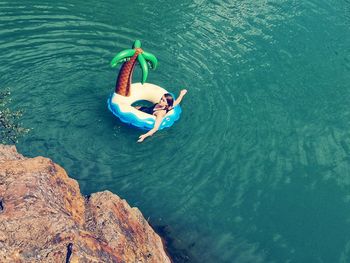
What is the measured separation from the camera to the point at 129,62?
12516 millimetres

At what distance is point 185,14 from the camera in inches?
728

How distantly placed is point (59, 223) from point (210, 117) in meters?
7.70

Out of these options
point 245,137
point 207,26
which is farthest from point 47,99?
point 207,26

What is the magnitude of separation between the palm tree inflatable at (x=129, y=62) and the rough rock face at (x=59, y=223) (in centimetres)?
453

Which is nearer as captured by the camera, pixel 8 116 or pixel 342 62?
pixel 8 116

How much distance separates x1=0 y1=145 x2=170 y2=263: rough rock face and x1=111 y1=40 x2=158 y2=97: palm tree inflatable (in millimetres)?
4534

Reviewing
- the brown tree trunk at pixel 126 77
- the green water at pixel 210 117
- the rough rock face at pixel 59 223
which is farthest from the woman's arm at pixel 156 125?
the rough rock face at pixel 59 223

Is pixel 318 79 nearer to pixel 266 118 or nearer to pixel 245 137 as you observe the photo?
pixel 266 118

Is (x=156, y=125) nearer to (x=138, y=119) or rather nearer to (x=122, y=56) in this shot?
(x=138, y=119)

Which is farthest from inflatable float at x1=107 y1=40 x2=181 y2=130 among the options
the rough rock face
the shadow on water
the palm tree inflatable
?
the rough rock face

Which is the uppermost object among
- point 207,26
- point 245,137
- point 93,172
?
point 207,26

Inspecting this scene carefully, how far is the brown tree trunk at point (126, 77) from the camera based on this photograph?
12523 mm

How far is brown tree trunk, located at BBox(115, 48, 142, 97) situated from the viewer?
41.1ft

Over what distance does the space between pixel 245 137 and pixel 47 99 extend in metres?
6.29
